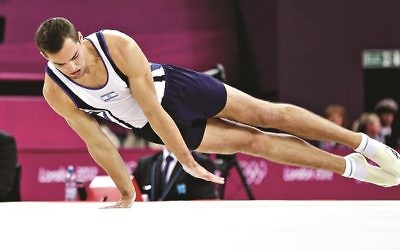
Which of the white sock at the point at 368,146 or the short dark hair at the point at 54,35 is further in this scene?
the white sock at the point at 368,146

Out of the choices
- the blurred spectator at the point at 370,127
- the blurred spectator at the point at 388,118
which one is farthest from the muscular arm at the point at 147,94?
the blurred spectator at the point at 388,118

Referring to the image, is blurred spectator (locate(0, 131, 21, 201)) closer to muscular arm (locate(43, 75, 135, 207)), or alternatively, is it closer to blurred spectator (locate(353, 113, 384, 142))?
muscular arm (locate(43, 75, 135, 207))

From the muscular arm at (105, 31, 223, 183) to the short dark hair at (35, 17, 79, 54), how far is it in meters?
0.26

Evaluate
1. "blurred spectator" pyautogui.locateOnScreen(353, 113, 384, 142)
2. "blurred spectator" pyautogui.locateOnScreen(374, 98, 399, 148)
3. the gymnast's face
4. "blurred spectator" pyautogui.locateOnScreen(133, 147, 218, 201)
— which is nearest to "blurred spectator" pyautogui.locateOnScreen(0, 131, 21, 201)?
"blurred spectator" pyautogui.locateOnScreen(133, 147, 218, 201)

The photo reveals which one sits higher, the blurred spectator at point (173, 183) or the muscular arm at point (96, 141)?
the muscular arm at point (96, 141)

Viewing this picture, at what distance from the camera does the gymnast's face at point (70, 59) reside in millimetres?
3398

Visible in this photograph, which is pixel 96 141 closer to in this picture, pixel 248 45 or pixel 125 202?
pixel 125 202

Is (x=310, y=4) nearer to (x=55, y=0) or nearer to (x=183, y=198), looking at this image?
(x=55, y=0)

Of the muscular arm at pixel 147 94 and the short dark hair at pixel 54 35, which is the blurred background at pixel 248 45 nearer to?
the muscular arm at pixel 147 94

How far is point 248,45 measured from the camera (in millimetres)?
9539

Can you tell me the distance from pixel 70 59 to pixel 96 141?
1.99ft

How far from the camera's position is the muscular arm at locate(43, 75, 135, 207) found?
12.7ft

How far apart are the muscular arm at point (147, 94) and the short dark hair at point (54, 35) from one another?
0.26 metres
